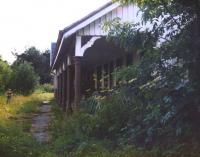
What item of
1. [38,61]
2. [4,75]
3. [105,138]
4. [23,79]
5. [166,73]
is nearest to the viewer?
[166,73]

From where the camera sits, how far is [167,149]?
8.84 meters

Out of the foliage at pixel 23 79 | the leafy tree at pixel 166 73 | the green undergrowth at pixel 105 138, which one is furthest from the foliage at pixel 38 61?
the leafy tree at pixel 166 73

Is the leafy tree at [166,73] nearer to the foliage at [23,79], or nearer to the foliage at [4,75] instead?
the foliage at [4,75]

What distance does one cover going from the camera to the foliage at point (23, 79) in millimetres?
38469

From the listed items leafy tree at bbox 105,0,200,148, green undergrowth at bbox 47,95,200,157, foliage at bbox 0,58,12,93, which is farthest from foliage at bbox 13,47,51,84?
leafy tree at bbox 105,0,200,148

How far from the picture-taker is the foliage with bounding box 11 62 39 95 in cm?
3847

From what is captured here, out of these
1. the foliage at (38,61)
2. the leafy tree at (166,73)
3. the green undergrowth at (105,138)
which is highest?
the foliage at (38,61)

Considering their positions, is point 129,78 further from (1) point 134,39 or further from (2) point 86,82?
(2) point 86,82

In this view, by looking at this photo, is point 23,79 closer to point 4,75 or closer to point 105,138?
point 4,75

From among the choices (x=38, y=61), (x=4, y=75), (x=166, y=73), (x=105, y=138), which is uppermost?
(x=38, y=61)

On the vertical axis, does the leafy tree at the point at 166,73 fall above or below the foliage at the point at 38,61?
below

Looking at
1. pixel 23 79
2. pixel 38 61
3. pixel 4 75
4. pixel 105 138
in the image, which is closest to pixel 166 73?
pixel 105 138

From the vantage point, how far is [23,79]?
3891cm

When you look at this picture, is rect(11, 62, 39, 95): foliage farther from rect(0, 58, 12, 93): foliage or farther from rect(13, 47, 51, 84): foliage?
rect(13, 47, 51, 84): foliage
